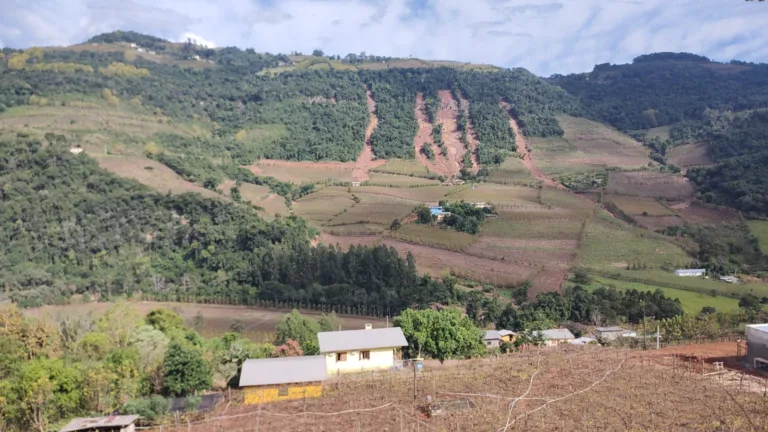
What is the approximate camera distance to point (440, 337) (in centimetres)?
2834

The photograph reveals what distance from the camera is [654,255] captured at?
55188 millimetres

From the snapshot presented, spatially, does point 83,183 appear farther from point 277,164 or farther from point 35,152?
point 277,164

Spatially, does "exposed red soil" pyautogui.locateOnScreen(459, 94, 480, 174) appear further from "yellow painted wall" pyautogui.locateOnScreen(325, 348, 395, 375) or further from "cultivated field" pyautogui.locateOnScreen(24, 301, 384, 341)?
"yellow painted wall" pyautogui.locateOnScreen(325, 348, 395, 375)

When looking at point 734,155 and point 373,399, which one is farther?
point 734,155

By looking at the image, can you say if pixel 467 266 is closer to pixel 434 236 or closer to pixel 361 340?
pixel 434 236

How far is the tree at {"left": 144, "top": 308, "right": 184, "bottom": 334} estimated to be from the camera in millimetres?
32188

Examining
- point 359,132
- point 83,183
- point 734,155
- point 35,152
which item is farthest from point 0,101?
point 734,155

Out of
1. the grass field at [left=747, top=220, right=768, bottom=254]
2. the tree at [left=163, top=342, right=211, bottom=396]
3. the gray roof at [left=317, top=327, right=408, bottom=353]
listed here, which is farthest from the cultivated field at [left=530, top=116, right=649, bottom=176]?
the tree at [left=163, top=342, right=211, bottom=396]

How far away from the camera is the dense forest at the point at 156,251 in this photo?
47438 millimetres

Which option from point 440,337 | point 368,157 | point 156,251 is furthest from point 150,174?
point 440,337

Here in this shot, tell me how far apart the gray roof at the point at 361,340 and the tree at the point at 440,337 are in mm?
1611

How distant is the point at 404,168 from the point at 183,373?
82.0 metres

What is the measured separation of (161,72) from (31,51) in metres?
25.6

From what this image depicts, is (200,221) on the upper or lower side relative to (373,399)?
upper
